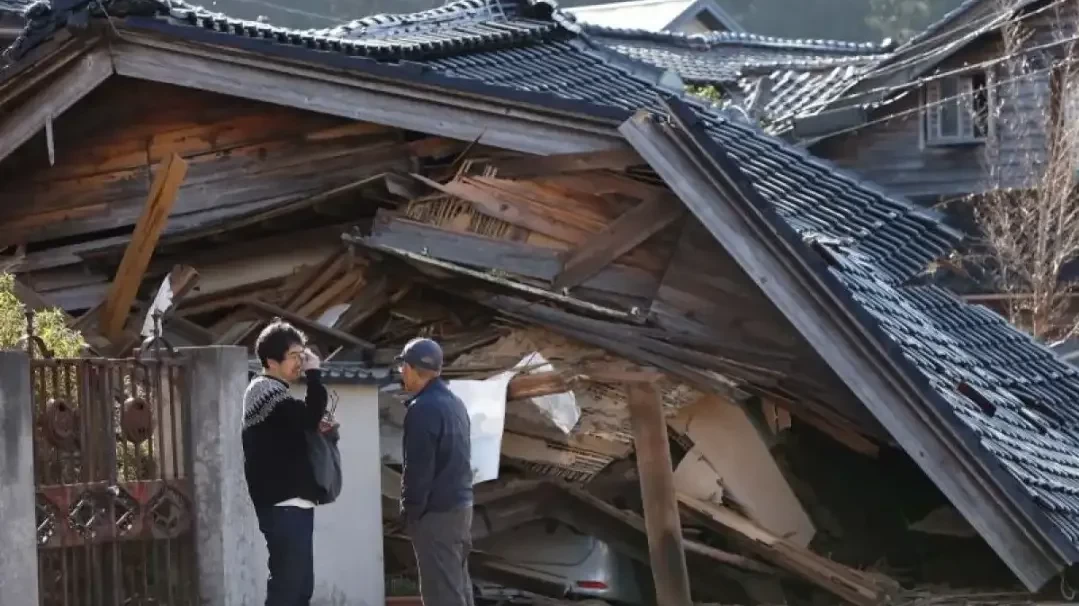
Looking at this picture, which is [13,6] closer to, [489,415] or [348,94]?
[348,94]

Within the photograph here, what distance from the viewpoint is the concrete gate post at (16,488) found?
300 inches

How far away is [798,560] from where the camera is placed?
1164 cm

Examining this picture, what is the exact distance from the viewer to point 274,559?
7.96 metres

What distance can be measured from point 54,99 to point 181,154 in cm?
126

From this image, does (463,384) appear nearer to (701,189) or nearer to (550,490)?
(550,490)

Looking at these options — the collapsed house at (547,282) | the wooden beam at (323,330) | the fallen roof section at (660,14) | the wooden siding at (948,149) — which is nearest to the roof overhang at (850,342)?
the collapsed house at (547,282)

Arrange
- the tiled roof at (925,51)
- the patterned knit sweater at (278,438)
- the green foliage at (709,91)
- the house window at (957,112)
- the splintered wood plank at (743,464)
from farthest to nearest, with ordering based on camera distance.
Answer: the house window at (957,112)
the tiled roof at (925,51)
the green foliage at (709,91)
the splintered wood plank at (743,464)
the patterned knit sweater at (278,438)

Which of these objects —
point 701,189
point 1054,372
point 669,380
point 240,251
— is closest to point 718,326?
point 669,380

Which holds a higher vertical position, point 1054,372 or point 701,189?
point 701,189

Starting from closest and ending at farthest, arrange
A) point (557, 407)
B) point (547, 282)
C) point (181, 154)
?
point (557, 407) < point (547, 282) < point (181, 154)

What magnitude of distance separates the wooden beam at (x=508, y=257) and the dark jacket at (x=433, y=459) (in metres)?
4.05

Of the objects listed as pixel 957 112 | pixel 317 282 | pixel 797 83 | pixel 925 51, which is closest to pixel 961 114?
pixel 957 112

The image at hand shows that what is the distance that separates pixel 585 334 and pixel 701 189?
4.69ft

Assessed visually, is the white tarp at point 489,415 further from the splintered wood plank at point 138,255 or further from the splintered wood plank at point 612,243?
the splintered wood plank at point 138,255
